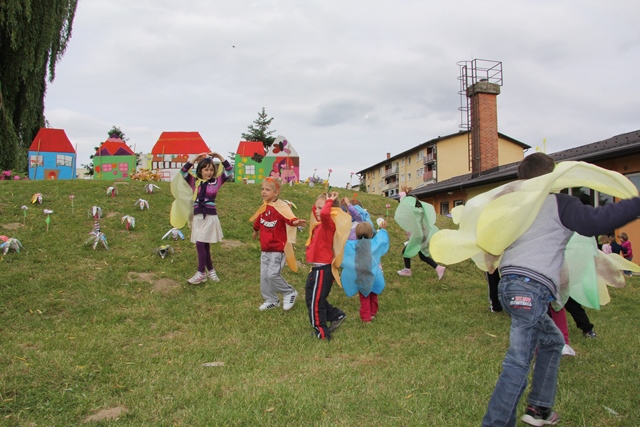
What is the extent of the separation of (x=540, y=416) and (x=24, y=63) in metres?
18.8

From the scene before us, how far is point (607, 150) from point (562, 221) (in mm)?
14596

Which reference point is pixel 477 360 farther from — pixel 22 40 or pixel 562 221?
pixel 22 40

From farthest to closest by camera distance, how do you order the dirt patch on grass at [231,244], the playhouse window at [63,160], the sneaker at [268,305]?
the playhouse window at [63,160], the dirt patch on grass at [231,244], the sneaker at [268,305]

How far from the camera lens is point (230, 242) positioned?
10.1 meters

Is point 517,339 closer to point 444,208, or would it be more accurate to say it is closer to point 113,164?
point 113,164

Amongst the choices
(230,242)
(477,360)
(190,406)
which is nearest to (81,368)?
(190,406)

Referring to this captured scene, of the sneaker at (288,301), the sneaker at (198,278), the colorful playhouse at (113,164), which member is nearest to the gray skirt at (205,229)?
the sneaker at (198,278)

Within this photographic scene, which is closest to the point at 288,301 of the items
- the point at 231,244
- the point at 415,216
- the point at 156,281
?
the point at 156,281

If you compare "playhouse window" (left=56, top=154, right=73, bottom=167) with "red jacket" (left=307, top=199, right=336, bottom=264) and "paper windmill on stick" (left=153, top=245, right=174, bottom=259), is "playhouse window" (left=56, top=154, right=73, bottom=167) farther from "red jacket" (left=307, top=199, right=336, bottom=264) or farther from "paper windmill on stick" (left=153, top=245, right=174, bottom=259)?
"red jacket" (left=307, top=199, right=336, bottom=264)

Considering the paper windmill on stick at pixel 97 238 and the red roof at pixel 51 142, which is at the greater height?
the red roof at pixel 51 142

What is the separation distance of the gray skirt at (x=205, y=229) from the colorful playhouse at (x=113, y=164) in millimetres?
8795

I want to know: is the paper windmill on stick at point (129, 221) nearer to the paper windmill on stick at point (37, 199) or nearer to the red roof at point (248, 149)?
the paper windmill on stick at point (37, 199)

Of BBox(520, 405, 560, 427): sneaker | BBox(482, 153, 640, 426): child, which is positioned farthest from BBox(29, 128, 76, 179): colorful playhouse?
BBox(520, 405, 560, 427): sneaker

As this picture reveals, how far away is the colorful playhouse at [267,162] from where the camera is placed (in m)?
15.7
